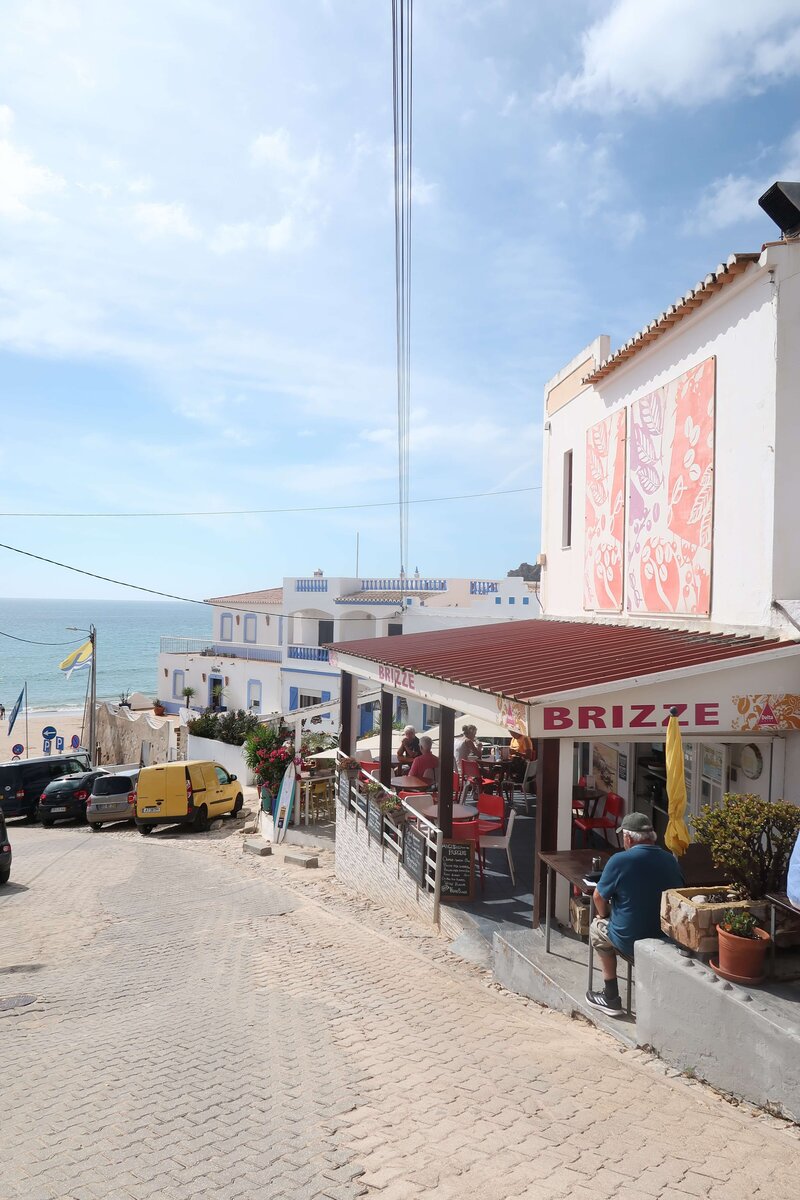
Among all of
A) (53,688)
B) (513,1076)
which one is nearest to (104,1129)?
(513,1076)

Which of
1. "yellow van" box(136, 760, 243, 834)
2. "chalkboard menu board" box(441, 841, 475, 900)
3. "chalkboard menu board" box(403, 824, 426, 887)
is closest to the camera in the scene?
"chalkboard menu board" box(441, 841, 475, 900)

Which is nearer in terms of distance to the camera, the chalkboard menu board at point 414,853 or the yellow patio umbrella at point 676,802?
the yellow patio umbrella at point 676,802

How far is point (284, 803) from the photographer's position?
17.9 metres

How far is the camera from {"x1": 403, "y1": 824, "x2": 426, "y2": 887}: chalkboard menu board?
973 cm

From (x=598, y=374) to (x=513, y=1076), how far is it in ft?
33.4

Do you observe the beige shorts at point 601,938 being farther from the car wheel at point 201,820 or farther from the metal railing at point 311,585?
the metal railing at point 311,585

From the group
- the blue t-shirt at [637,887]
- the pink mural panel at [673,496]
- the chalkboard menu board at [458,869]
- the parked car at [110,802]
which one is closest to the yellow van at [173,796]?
the parked car at [110,802]

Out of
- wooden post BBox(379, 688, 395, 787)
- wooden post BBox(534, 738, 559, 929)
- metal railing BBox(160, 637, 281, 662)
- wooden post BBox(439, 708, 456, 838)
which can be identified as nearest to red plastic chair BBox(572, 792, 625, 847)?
wooden post BBox(439, 708, 456, 838)

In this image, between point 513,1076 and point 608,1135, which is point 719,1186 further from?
point 513,1076

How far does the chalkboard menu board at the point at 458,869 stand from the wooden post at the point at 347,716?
21.6 ft

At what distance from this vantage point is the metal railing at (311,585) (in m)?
40.9

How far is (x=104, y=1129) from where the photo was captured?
15.7ft

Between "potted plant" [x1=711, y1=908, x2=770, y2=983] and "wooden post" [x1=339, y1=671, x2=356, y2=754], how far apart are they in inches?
428

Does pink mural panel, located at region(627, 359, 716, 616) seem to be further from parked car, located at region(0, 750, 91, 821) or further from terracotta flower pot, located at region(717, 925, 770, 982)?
parked car, located at region(0, 750, 91, 821)
